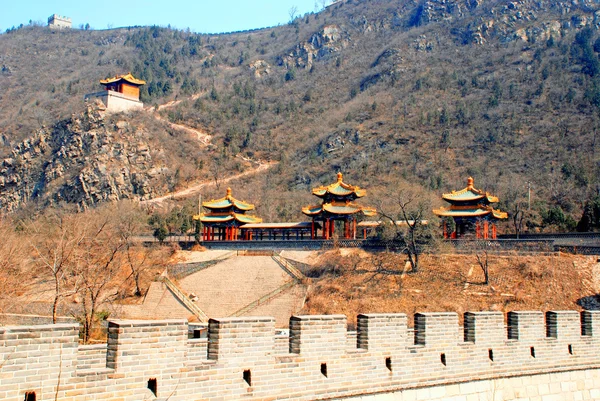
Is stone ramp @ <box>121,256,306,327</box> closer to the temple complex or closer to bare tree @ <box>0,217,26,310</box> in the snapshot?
bare tree @ <box>0,217,26,310</box>

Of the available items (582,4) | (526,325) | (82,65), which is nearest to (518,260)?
(526,325)

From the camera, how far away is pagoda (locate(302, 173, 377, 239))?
136 feet

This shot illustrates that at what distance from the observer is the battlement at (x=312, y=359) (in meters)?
5.41

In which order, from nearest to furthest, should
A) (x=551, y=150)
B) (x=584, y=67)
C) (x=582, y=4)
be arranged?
(x=551, y=150), (x=584, y=67), (x=582, y=4)

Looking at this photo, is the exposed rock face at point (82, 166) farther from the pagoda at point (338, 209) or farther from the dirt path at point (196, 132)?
the pagoda at point (338, 209)

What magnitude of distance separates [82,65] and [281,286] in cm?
12306

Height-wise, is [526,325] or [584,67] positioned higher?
[584,67]

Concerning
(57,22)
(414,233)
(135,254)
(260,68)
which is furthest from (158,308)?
(57,22)

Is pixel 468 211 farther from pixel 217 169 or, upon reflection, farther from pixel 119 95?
pixel 119 95

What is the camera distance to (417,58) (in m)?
109

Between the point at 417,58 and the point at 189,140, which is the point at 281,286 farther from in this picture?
the point at 417,58

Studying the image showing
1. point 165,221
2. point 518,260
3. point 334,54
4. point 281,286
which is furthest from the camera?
point 334,54

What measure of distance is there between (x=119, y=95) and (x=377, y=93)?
1689 inches

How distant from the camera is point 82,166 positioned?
2876 inches
